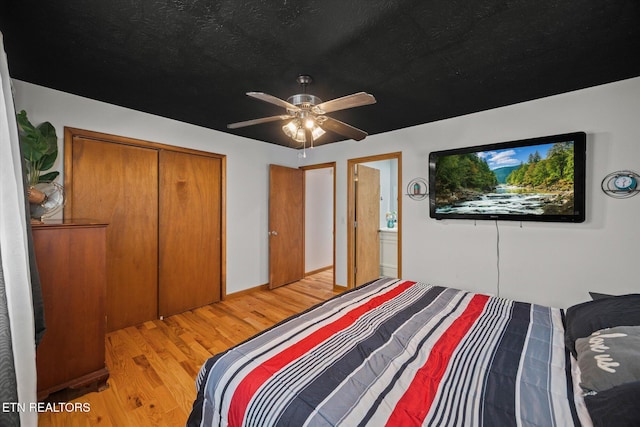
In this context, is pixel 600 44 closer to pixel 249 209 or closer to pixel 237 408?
pixel 237 408

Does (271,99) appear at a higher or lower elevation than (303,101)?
lower

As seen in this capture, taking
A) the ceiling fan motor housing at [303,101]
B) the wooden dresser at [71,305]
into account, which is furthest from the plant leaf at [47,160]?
the ceiling fan motor housing at [303,101]

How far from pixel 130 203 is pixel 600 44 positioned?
412 cm

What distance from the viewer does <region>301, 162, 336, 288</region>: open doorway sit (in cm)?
493

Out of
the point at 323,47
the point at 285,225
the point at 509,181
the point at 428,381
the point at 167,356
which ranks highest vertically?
the point at 323,47

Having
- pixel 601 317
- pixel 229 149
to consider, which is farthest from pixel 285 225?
pixel 601 317

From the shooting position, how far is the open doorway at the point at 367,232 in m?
3.90

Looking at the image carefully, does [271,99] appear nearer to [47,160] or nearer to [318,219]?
[47,160]

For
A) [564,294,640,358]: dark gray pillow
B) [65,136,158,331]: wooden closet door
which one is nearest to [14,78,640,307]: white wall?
[65,136,158,331]: wooden closet door

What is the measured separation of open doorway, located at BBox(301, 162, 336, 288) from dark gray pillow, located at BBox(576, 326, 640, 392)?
12.7 feet

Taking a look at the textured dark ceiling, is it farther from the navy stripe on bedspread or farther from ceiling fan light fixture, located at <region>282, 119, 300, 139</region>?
the navy stripe on bedspread

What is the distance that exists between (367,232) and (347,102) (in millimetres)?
2768

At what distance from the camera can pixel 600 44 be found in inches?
65.6

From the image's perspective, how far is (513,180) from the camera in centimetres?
258
